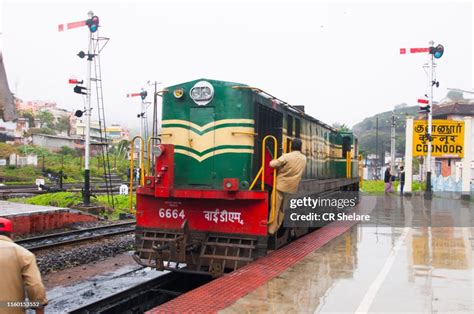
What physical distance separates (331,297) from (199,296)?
5.25 feet

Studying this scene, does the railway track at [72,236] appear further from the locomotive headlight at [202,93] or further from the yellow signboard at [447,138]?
the yellow signboard at [447,138]

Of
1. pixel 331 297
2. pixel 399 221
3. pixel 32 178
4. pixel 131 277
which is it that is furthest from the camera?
pixel 32 178

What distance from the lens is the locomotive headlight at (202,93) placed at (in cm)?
755

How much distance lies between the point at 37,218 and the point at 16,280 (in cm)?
1014

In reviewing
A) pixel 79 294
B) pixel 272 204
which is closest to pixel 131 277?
pixel 79 294

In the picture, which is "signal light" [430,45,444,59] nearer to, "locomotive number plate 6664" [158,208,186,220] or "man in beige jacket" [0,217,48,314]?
"locomotive number plate 6664" [158,208,186,220]

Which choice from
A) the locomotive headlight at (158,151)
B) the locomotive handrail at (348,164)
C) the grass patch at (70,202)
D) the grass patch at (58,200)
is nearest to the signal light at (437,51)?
the locomotive handrail at (348,164)

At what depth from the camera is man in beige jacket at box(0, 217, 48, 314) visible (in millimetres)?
3523

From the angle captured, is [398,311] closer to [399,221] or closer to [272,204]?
[272,204]

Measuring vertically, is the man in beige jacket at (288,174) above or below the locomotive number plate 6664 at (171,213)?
above

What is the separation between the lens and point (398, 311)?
16.7 feet

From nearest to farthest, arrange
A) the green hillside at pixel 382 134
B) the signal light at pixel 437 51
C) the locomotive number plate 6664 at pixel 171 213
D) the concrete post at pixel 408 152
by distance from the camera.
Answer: the locomotive number plate 6664 at pixel 171 213
the signal light at pixel 437 51
the concrete post at pixel 408 152
the green hillside at pixel 382 134

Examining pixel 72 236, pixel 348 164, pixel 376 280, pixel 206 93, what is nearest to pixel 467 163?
pixel 348 164

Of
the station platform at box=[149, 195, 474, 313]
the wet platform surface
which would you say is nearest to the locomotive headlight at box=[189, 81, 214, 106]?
the station platform at box=[149, 195, 474, 313]
